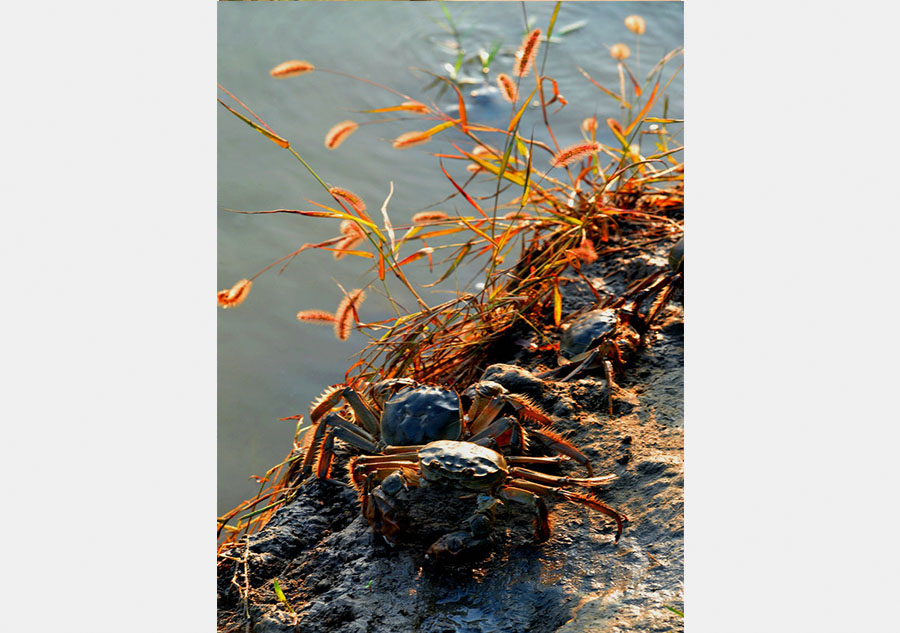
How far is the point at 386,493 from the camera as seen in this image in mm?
1351

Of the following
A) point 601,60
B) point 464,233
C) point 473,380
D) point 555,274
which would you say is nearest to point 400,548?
point 473,380

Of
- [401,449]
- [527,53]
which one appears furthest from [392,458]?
[527,53]

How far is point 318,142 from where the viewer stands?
109 inches

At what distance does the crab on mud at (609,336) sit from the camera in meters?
1.74

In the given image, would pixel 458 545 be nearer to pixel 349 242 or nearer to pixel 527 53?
pixel 349 242

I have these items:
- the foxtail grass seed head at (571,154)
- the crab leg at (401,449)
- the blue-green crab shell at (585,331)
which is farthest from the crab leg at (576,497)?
the foxtail grass seed head at (571,154)

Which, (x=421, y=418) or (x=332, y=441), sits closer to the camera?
(x=421, y=418)

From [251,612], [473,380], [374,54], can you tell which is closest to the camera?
[251,612]

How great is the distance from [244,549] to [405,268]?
1.22 metres

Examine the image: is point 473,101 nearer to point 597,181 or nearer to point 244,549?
point 597,181

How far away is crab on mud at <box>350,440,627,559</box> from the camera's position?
50.0 inches

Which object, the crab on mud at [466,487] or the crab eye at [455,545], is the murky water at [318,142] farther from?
the crab eye at [455,545]

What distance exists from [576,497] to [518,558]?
17 cm

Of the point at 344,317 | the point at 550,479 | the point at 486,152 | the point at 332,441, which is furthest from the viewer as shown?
the point at 486,152
